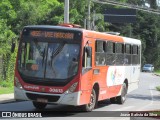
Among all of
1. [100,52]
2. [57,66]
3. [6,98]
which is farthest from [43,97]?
[6,98]

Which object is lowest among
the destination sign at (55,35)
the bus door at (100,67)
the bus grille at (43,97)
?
the bus grille at (43,97)

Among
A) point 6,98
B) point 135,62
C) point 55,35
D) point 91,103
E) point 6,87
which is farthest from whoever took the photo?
point 6,87

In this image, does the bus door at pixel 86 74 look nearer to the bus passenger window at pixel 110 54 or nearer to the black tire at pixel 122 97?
the bus passenger window at pixel 110 54

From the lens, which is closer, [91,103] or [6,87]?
[91,103]

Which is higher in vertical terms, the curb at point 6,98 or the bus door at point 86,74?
the bus door at point 86,74

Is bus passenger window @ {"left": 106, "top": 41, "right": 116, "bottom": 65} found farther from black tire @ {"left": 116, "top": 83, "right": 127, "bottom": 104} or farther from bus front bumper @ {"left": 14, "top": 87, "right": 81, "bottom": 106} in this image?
bus front bumper @ {"left": 14, "top": 87, "right": 81, "bottom": 106}

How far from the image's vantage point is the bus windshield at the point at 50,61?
50.0ft

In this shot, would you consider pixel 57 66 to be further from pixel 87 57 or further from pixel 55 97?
pixel 87 57

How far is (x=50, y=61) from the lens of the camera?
15.4 m

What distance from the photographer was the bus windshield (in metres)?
15.2

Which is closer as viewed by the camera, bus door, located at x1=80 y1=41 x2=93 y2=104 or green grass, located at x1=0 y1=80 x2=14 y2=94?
bus door, located at x1=80 y1=41 x2=93 y2=104

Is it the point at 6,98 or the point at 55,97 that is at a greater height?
the point at 55,97

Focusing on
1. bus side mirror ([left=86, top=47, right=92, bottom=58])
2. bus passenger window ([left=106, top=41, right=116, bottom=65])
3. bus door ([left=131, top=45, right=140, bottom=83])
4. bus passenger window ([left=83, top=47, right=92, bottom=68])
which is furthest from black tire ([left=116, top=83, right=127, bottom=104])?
bus side mirror ([left=86, top=47, right=92, bottom=58])

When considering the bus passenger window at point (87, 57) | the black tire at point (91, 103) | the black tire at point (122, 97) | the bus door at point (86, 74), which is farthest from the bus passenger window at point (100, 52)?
the black tire at point (122, 97)
